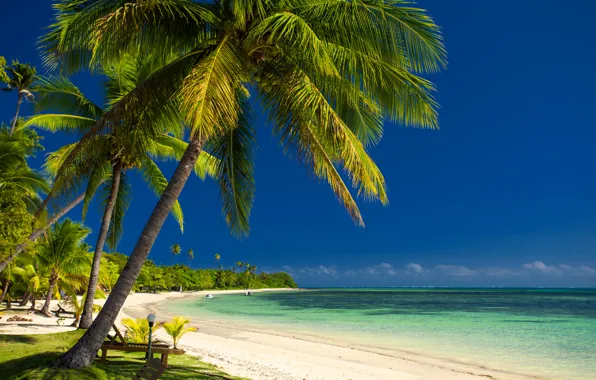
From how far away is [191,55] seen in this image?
6926 millimetres

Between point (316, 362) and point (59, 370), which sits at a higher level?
point (59, 370)

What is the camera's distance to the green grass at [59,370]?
5.53 meters

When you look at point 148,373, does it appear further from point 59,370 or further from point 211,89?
point 211,89

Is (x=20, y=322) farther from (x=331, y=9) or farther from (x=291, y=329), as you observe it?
(x=331, y=9)

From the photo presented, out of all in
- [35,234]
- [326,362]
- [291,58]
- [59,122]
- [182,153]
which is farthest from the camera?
[182,153]

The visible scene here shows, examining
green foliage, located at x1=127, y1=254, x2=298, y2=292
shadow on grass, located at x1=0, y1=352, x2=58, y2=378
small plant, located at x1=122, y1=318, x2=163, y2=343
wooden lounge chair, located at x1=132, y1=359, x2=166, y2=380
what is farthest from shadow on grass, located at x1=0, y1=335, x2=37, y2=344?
green foliage, located at x1=127, y1=254, x2=298, y2=292

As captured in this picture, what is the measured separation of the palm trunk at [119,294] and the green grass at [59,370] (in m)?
0.20

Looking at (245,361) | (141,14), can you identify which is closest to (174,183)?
(141,14)

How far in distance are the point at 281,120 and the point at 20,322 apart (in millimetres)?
14816

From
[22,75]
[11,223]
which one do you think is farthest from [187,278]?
[11,223]

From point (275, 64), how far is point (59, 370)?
5.51 meters

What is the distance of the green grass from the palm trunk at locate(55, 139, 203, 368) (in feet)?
0.66

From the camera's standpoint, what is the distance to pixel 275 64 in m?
7.23

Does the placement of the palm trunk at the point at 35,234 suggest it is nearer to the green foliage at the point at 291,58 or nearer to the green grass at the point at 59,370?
the green grass at the point at 59,370
